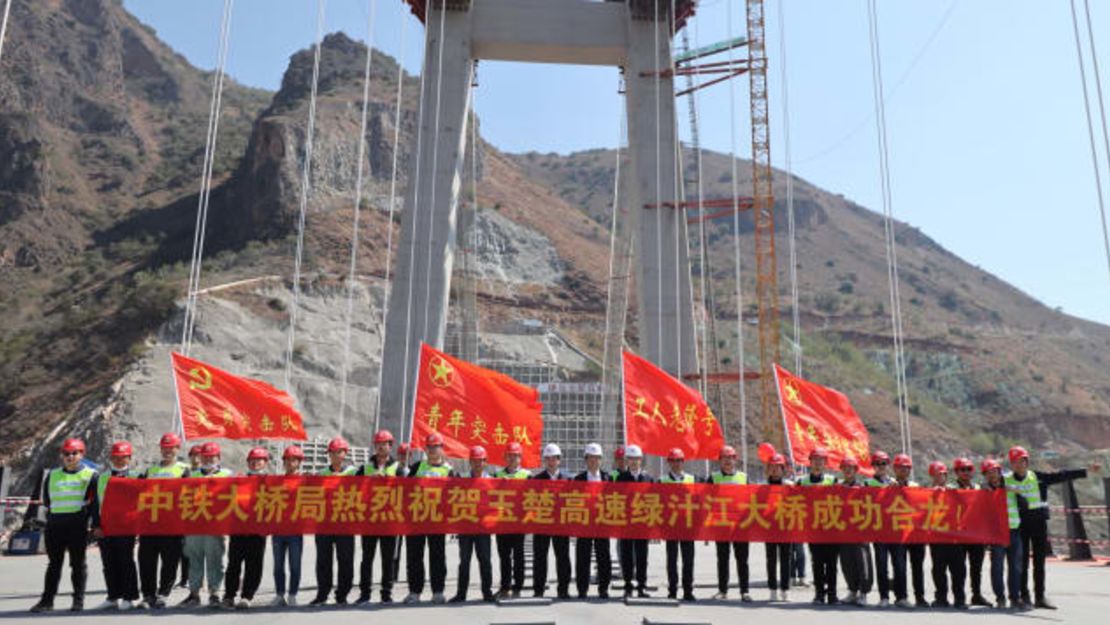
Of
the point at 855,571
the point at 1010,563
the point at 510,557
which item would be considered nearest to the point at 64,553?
the point at 510,557

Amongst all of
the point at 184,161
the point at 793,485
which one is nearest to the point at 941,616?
the point at 793,485

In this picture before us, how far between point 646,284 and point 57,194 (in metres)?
64.9

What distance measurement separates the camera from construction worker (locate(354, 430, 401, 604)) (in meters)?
8.00

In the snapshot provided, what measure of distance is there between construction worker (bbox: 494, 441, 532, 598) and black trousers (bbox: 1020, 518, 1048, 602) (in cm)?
528

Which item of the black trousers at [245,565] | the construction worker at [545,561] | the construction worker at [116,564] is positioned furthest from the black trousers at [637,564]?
the construction worker at [116,564]

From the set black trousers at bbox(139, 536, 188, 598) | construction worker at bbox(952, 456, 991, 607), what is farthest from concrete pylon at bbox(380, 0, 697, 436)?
black trousers at bbox(139, 536, 188, 598)

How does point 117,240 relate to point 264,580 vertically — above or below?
above

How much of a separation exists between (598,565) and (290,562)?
122 inches

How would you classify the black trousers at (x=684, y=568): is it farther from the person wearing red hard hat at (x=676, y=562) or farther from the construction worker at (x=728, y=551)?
the construction worker at (x=728, y=551)

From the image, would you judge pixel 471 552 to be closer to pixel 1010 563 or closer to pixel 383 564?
pixel 383 564

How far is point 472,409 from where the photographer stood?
9883mm

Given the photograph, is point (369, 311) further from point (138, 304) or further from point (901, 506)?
point (901, 506)

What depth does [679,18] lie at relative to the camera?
24.0 m

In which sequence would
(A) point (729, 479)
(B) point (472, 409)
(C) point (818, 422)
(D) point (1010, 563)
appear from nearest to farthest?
(D) point (1010, 563) < (A) point (729, 479) < (B) point (472, 409) < (C) point (818, 422)
